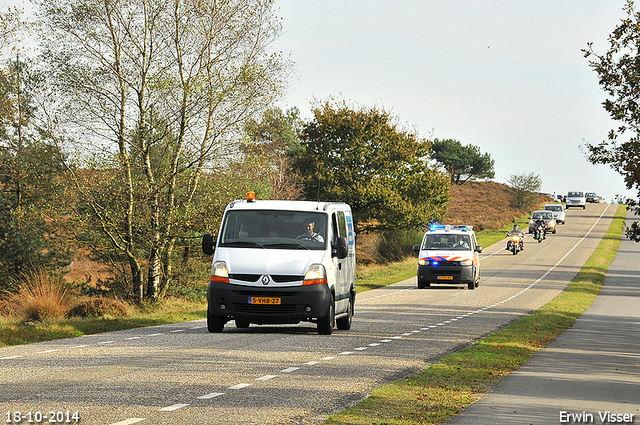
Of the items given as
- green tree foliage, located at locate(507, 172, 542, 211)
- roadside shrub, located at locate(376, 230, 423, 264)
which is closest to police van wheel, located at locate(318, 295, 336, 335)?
roadside shrub, located at locate(376, 230, 423, 264)

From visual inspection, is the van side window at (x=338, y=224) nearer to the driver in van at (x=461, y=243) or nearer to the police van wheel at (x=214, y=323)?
the police van wheel at (x=214, y=323)

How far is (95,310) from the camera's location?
63.7 feet

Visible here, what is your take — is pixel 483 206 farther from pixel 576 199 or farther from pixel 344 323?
pixel 344 323

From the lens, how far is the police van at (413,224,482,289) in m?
31.7

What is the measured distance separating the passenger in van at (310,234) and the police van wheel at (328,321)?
47.5 inches

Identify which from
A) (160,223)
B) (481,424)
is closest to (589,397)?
(481,424)

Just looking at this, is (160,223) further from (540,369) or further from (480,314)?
(540,369)

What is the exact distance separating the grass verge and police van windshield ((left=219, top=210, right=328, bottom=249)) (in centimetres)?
352

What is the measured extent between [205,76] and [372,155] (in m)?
26.3

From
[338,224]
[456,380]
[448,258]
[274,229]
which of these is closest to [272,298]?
[274,229]

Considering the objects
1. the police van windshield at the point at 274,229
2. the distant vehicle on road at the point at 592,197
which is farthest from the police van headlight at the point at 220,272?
the distant vehicle on road at the point at 592,197

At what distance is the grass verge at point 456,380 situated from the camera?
25.4 ft

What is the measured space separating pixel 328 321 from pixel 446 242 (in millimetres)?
18402

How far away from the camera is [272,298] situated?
14273 mm
